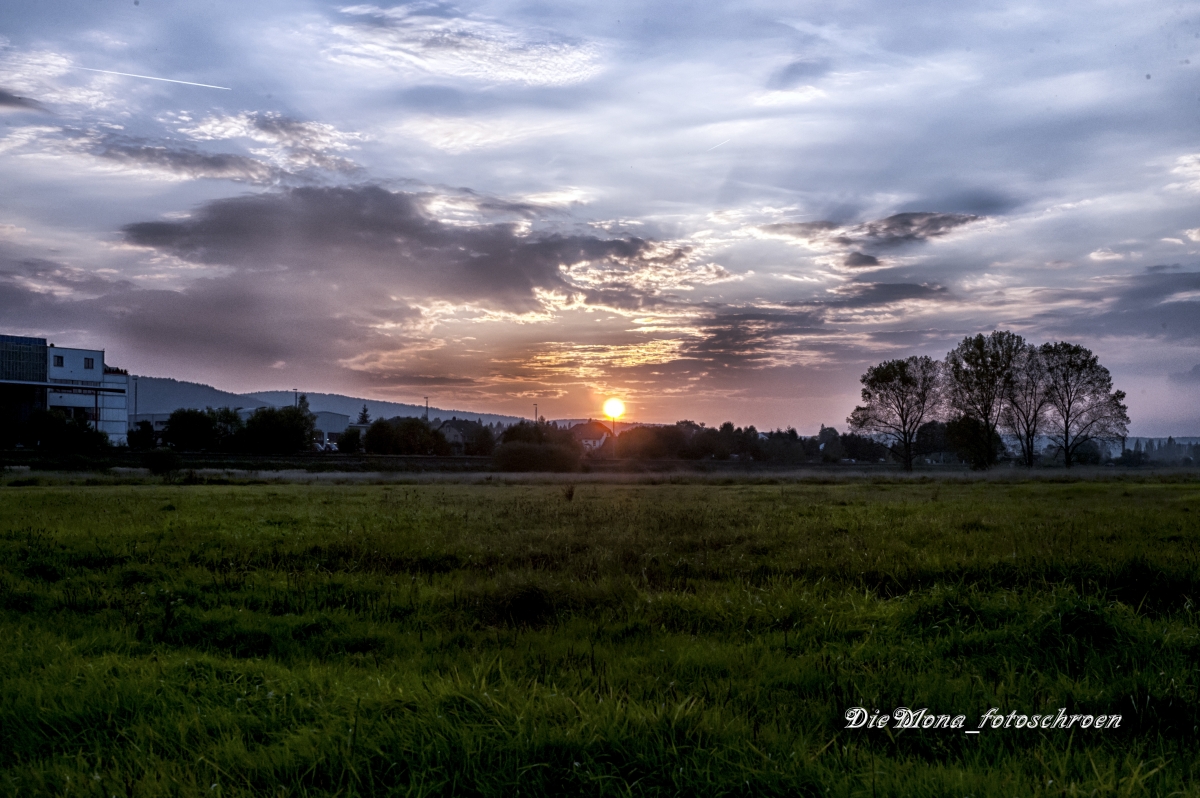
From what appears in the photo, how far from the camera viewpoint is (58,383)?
116438 mm

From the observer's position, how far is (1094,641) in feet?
21.8

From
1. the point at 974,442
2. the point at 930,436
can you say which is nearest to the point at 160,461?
the point at 974,442

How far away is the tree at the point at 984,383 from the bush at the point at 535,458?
126 ft

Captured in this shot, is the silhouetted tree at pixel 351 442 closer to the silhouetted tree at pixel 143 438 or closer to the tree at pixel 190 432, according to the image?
the tree at pixel 190 432

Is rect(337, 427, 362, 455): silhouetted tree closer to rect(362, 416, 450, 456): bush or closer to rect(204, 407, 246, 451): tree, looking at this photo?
rect(362, 416, 450, 456): bush

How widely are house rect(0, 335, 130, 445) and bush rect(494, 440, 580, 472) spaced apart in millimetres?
72147

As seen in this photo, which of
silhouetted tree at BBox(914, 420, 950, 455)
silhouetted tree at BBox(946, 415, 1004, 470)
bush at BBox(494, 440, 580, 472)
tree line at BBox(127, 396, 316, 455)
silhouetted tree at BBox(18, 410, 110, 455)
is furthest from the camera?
tree line at BBox(127, 396, 316, 455)

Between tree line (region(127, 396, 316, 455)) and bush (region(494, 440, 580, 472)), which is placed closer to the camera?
bush (region(494, 440, 580, 472))

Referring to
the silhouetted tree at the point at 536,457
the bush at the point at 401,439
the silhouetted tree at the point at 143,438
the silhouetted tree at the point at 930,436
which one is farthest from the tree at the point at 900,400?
the silhouetted tree at the point at 143,438

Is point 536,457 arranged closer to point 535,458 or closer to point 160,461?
point 535,458

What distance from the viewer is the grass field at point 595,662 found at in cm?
432

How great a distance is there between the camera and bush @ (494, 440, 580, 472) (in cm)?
7525

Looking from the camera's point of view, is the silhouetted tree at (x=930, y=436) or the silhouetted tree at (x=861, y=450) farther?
the silhouetted tree at (x=861, y=450)

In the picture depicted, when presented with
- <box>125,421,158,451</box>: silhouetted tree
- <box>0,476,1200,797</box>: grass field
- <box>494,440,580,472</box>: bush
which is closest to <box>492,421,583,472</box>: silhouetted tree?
<box>494,440,580,472</box>: bush
